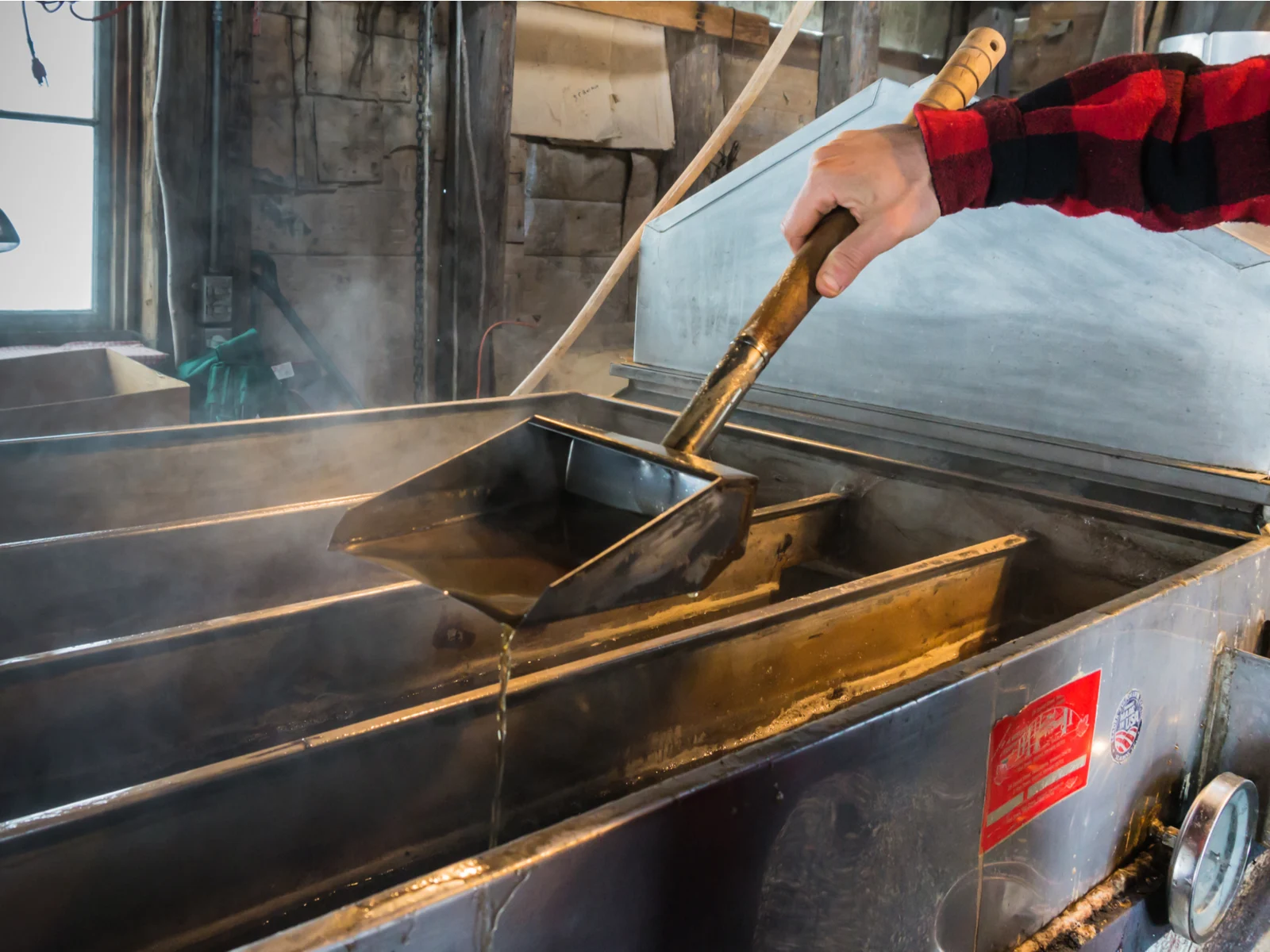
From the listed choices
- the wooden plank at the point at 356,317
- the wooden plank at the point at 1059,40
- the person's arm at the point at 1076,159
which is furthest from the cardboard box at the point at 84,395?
the wooden plank at the point at 1059,40

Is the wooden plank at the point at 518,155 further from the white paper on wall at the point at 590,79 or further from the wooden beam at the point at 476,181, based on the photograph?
the wooden beam at the point at 476,181

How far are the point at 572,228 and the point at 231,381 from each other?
199 cm

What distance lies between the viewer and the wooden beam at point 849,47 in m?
4.45

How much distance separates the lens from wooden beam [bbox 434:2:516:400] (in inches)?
143

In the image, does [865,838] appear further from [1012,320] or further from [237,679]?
[1012,320]

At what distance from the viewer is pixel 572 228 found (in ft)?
15.3

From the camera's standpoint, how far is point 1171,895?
1.15m

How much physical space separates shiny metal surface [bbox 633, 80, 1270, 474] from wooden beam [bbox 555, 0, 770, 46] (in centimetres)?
260

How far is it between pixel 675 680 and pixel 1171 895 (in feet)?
2.25

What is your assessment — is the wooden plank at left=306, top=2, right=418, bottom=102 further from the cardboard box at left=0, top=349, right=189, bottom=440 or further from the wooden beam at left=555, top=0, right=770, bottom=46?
the cardboard box at left=0, top=349, right=189, bottom=440

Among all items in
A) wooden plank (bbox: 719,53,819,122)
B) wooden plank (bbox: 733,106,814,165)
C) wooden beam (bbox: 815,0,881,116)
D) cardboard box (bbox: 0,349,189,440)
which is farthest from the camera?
wooden plank (bbox: 733,106,814,165)

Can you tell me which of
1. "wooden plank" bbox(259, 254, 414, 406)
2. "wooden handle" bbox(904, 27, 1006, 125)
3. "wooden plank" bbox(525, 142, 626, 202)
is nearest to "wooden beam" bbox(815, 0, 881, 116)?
"wooden plank" bbox(525, 142, 626, 202)

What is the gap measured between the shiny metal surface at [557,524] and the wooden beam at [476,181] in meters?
2.60

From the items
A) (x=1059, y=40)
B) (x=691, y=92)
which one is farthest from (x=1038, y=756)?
(x=1059, y=40)
